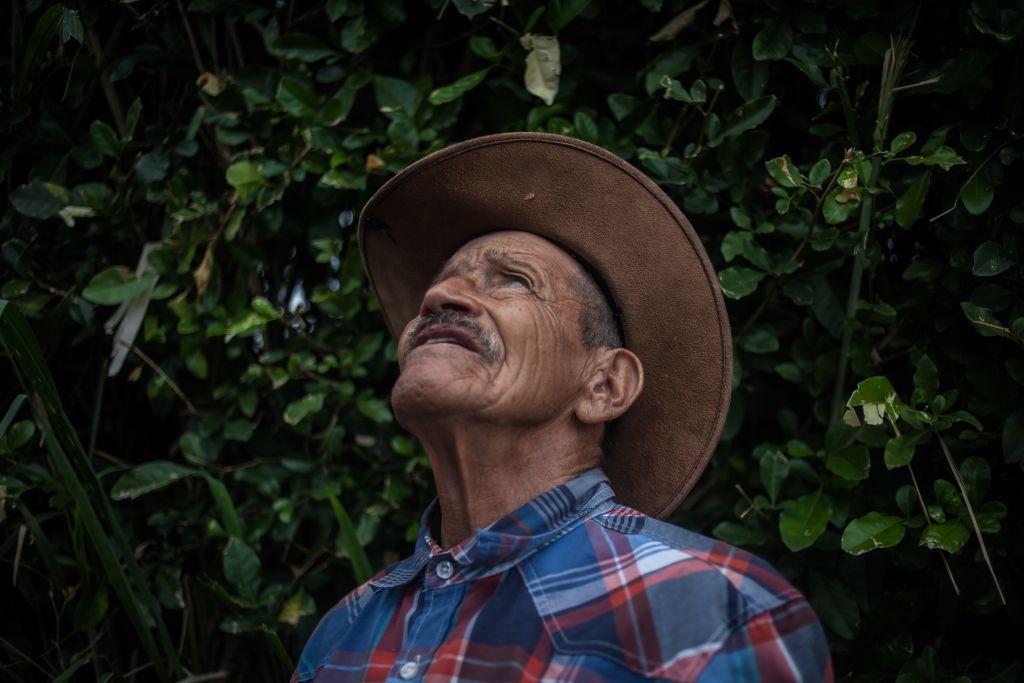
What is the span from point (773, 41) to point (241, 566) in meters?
1.71

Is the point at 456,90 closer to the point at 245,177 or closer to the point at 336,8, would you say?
the point at 336,8

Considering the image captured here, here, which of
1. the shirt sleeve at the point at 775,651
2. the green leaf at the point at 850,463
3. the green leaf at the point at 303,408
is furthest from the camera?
the green leaf at the point at 303,408

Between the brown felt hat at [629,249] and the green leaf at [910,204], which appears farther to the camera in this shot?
the green leaf at [910,204]

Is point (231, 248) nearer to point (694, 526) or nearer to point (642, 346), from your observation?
point (642, 346)

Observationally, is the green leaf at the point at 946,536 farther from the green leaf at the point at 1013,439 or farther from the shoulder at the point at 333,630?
the shoulder at the point at 333,630

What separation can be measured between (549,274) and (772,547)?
0.85 m

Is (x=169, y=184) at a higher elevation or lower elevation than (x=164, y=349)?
higher

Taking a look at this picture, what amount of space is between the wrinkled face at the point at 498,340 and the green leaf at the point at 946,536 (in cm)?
72

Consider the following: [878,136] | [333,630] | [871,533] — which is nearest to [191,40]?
[333,630]

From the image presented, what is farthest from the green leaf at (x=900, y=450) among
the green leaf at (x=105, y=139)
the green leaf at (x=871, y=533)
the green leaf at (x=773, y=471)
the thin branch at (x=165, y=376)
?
the green leaf at (x=105, y=139)

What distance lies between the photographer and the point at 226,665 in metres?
2.21

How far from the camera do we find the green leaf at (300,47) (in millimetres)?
2131

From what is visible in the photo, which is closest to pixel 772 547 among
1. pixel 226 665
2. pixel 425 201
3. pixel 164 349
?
pixel 425 201

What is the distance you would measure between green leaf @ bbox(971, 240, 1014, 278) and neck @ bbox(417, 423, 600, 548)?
873mm
